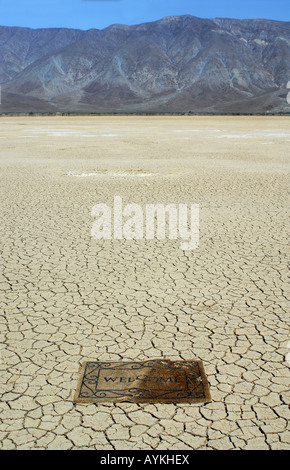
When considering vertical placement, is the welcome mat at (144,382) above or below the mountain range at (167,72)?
below

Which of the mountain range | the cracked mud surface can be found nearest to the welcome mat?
the cracked mud surface

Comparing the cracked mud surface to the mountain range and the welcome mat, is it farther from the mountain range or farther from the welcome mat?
the mountain range

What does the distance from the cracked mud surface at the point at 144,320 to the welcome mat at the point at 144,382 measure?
2.8 inches

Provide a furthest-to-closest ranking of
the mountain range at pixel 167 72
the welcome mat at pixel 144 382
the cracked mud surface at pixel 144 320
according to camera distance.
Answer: the mountain range at pixel 167 72 < the welcome mat at pixel 144 382 < the cracked mud surface at pixel 144 320

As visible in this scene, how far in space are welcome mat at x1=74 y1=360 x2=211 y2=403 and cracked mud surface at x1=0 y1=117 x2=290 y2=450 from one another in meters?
0.07

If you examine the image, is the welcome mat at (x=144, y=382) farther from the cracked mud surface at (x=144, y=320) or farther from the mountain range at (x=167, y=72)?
the mountain range at (x=167, y=72)

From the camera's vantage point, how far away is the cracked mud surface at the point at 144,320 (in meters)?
2.82

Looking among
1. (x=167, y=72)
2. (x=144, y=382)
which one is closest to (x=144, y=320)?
(x=144, y=382)

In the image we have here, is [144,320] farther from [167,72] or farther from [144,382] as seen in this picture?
[167,72]

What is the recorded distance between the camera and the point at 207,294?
4.72 metres

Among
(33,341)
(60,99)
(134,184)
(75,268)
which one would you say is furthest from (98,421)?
(60,99)

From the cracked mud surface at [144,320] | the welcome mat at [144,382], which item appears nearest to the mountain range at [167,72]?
the cracked mud surface at [144,320]

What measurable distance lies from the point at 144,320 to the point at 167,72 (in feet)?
471

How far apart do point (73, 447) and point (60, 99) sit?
132 m
